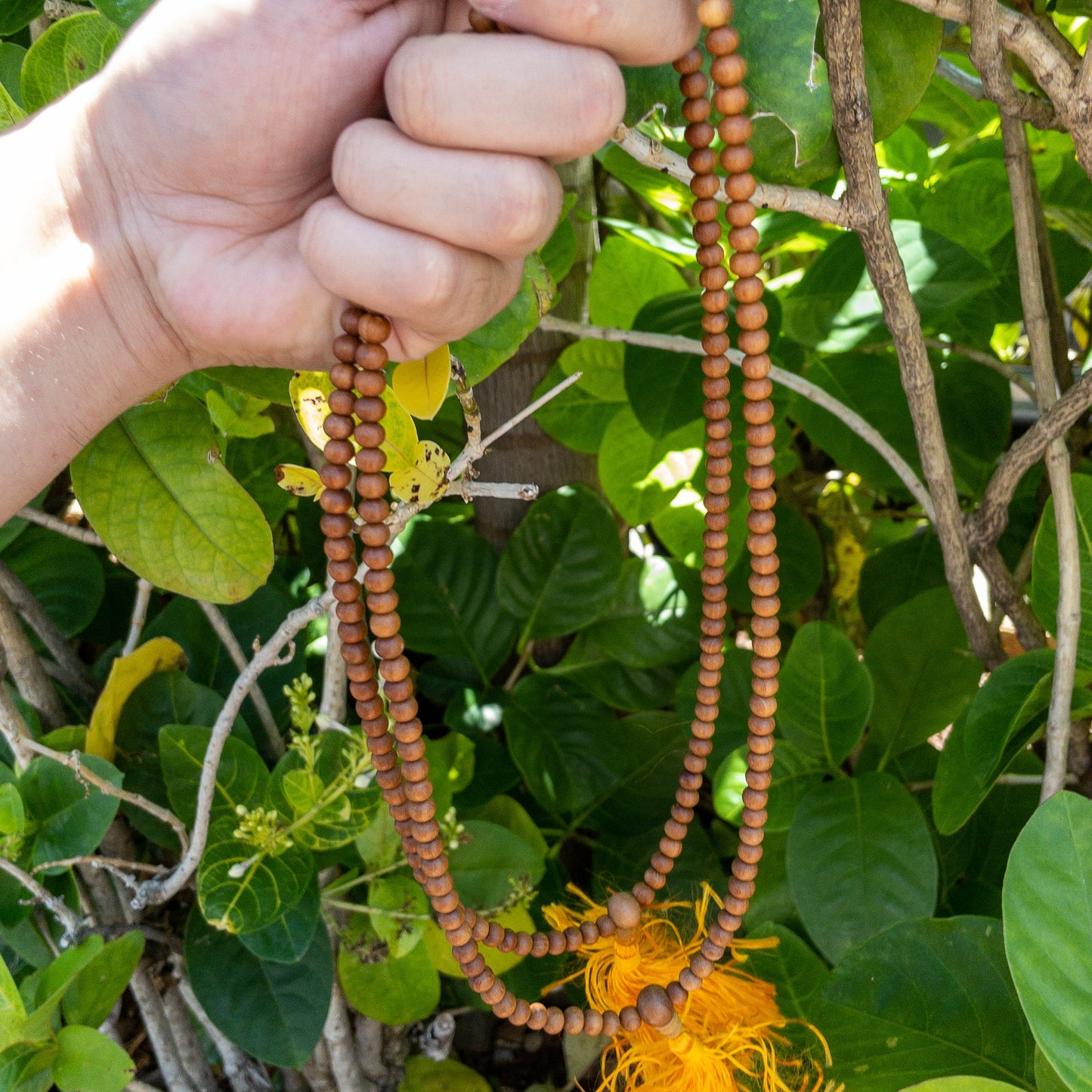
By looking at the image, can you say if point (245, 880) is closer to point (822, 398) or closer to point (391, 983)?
point (391, 983)

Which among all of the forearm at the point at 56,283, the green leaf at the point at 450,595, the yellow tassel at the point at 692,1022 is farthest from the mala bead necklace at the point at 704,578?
the green leaf at the point at 450,595

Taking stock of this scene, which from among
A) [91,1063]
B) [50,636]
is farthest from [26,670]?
[91,1063]

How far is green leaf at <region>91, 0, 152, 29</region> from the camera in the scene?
1.43 ft

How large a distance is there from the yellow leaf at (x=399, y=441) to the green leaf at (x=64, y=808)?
266 mm

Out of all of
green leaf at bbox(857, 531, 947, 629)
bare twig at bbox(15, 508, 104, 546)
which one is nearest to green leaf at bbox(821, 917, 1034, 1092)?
green leaf at bbox(857, 531, 947, 629)

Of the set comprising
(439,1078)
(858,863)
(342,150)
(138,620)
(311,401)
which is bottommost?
(439,1078)

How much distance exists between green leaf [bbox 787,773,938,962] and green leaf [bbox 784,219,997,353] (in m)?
0.30

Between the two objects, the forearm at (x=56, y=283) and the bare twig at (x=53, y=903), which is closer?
the forearm at (x=56, y=283)

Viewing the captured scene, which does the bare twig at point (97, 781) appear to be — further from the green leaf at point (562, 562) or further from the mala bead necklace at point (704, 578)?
the green leaf at point (562, 562)

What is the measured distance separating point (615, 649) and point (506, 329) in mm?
358

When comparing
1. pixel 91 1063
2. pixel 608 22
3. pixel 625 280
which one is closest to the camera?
pixel 608 22

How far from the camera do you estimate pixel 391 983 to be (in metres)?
0.68

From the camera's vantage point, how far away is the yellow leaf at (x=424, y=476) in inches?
18.8

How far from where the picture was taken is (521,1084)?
849 millimetres
